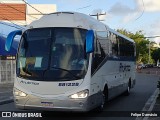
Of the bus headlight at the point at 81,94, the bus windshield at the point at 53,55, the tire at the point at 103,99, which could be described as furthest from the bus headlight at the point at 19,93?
the tire at the point at 103,99

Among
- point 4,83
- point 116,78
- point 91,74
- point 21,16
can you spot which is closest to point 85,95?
point 91,74

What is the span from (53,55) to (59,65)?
1.23 ft

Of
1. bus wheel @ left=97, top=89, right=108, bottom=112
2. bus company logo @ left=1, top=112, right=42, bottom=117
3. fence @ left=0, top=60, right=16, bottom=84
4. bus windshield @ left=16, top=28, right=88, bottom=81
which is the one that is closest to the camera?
bus windshield @ left=16, top=28, right=88, bottom=81

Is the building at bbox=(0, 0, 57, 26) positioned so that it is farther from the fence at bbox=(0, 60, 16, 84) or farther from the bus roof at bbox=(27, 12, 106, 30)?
the bus roof at bbox=(27, 12, 106, 30)

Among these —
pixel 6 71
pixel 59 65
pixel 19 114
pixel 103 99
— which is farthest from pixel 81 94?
pixel 6 71

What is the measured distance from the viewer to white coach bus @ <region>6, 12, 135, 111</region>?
1056 cm

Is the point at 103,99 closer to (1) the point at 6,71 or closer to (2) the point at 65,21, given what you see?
(2) the point at 65,21

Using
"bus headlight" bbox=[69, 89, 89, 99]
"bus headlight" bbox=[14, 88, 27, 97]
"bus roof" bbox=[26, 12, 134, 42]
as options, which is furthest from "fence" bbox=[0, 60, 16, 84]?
"bus headlight" bbox=[69, 89, 89, 99]

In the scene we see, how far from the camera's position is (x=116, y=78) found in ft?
52.3

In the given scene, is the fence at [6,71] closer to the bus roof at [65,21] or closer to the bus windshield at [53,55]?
the bus roof at [65,21]

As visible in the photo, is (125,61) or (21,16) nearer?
(125,61)

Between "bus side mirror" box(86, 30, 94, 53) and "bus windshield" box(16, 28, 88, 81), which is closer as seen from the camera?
"bus side mirror" box(86, 30, 94, 53)

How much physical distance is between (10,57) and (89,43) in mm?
21715

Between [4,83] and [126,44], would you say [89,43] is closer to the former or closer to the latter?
[126,44]
